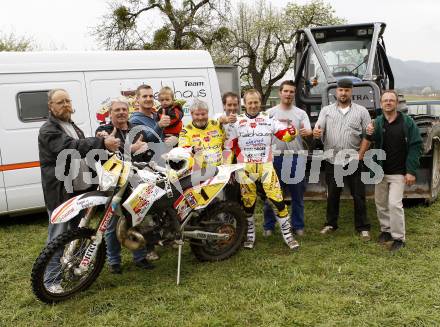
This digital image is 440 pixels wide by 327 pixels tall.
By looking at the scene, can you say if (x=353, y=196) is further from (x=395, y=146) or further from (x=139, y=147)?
(x=139, y=147)

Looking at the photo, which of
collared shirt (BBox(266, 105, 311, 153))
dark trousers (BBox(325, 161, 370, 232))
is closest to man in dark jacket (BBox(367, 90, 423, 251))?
dark trousers (BBox(325, 161, 370, 232))

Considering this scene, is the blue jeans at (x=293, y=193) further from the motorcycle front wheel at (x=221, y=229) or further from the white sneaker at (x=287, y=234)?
the motorcycle front wheel at (x=221, y=229)

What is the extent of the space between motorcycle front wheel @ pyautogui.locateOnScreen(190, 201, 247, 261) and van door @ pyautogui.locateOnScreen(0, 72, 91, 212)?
2733 millimetres

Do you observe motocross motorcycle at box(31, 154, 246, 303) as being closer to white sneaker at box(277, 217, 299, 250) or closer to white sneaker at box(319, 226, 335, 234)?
white sneaker at box(277, 217, 299, 250)

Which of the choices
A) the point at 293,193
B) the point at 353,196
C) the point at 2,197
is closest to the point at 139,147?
the point at 293,193

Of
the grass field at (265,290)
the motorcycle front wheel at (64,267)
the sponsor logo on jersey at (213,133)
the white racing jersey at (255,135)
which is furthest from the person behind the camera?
the white racing jersey at (255,135)

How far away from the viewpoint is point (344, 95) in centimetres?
488

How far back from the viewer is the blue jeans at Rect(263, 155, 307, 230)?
506 cm

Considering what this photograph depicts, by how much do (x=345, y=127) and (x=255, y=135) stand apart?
109 cm

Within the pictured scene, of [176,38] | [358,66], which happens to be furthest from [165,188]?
[176,38]

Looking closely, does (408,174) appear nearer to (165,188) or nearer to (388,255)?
(388,255)

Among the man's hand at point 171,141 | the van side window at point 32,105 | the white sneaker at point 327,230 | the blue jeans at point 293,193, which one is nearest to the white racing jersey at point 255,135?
the blue jeans at point 293,193

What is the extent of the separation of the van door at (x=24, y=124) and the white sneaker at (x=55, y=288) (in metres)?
2.68

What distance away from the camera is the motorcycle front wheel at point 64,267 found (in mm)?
3465
